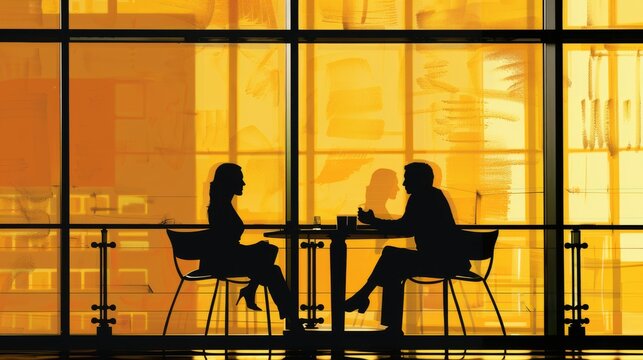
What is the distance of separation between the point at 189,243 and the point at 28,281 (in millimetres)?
4732

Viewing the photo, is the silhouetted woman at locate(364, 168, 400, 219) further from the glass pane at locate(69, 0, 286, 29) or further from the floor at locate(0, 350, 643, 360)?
the floor at locate(0, 350, 643, 360)

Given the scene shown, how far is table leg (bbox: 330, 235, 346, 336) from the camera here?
610cm

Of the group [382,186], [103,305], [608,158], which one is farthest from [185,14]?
[103,305]

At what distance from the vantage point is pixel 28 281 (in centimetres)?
1043

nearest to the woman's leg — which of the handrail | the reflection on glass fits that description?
the handrail

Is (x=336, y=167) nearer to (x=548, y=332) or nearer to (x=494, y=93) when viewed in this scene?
(x=494, y=93)

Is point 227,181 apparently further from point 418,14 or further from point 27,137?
point 27,137

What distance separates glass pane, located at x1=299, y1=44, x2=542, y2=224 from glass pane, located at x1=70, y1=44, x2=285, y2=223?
0.43 metres

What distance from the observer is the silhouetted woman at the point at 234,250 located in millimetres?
6266

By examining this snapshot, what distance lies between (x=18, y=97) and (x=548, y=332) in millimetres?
5798

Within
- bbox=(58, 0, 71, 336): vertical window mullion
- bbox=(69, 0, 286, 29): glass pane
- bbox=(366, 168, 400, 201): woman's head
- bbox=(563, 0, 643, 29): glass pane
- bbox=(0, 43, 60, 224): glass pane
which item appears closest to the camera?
bbox=(58, 0, 71, 336): vertical window mullion

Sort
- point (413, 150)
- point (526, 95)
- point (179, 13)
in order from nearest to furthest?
point (413, 150) → point (526, 95) → point (179, 13)

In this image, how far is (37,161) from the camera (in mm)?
11453

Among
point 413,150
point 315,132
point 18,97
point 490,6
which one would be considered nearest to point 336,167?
point 315,132
